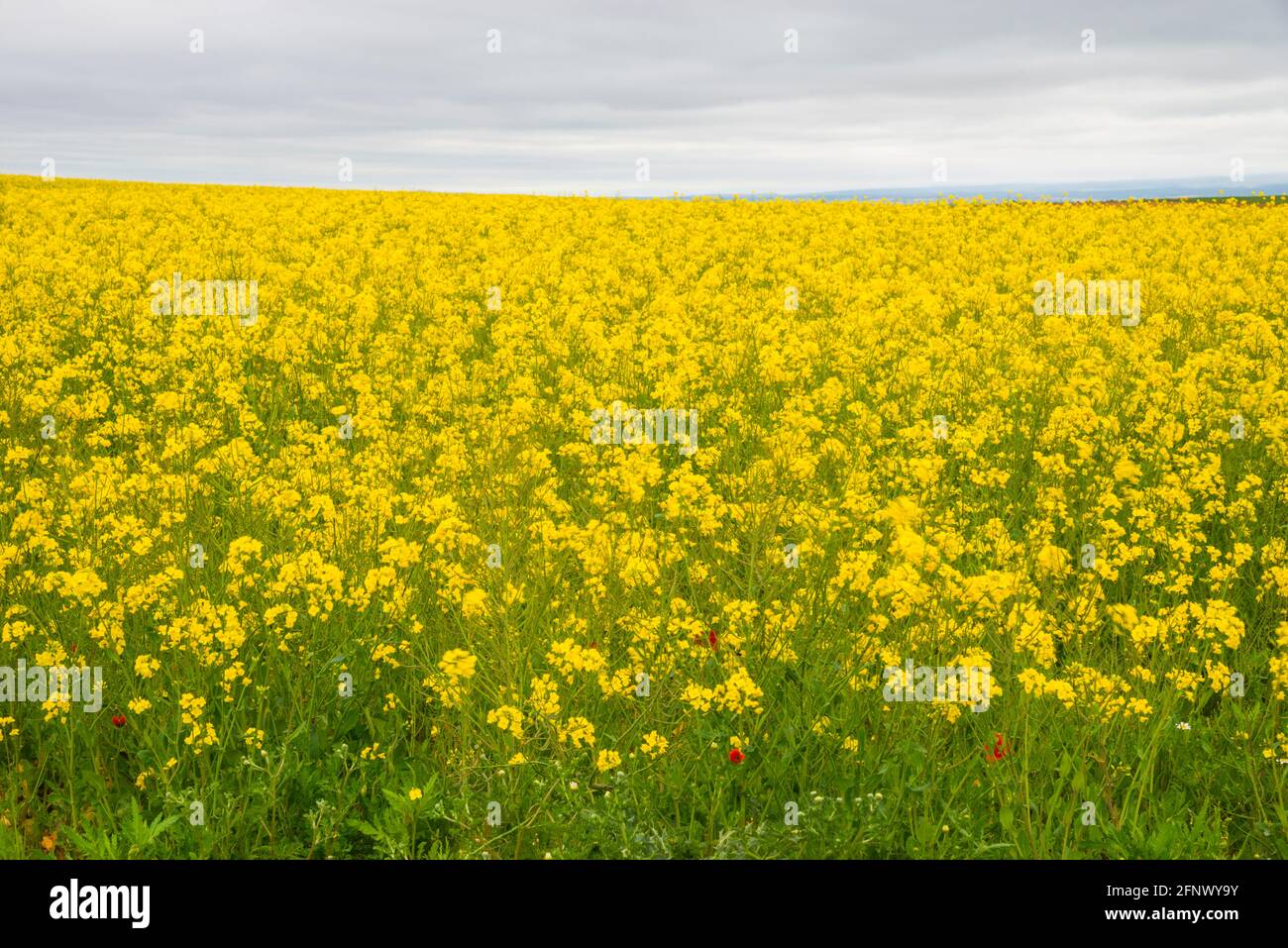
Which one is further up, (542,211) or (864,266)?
(542,211)

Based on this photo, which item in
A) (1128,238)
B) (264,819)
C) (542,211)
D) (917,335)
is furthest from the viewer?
(542,211)

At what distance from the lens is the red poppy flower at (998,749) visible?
3801 mm

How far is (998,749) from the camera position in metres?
3.80

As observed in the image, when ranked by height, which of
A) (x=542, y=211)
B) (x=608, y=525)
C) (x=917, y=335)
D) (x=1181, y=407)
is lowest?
(x=608, y=525)

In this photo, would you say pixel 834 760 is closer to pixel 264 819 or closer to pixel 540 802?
pixel 540 802

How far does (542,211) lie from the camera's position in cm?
2223

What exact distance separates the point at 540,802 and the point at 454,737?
883 mm

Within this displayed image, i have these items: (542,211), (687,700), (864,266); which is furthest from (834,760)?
(542,211)

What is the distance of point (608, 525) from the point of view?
5.35 meters

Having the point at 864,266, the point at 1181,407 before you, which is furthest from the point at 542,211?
the point at 1181,407

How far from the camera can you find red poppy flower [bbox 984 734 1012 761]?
380 centimetres
